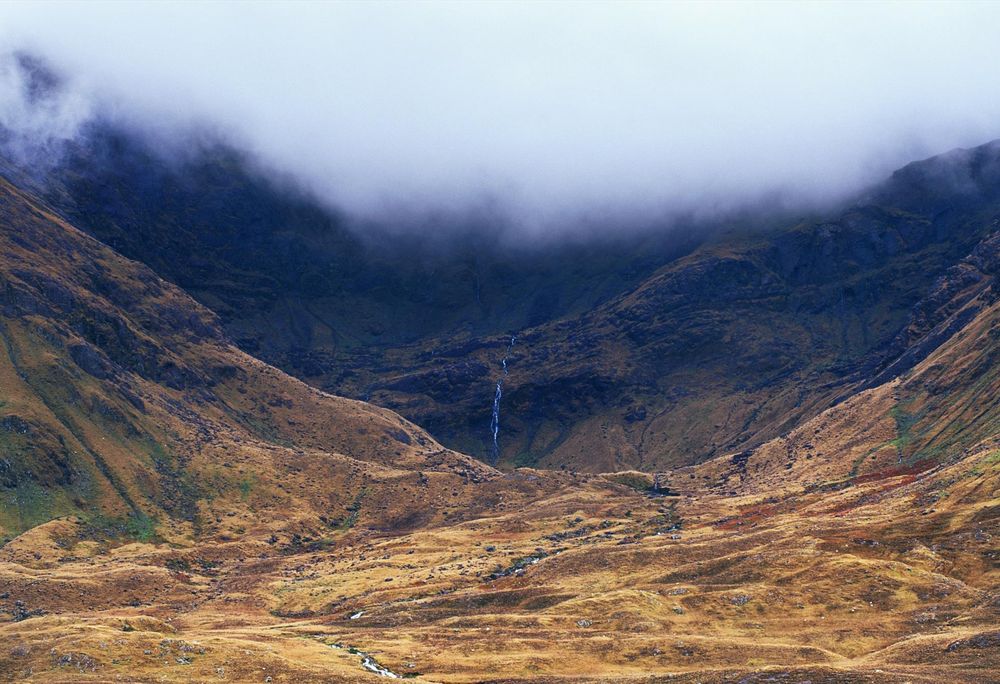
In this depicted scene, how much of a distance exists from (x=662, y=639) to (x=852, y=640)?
2330 cm

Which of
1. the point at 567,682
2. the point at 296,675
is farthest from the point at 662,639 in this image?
the point at 296,675

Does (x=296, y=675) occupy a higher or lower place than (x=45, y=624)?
lower

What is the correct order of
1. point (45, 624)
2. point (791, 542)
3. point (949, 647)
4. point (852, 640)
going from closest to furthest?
point (949, 647) → point (852, 640) → point (45, 624) → point (791, 542)

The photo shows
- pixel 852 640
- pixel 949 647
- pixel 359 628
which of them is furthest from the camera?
pixel 359 628

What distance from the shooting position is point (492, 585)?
192m

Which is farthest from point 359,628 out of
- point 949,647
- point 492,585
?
point 949,647

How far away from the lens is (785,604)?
148 metres

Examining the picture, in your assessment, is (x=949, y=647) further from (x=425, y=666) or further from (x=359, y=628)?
(x=359, y=628)

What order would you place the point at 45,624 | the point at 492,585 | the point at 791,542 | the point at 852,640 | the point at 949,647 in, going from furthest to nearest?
the point at 492,585, the point at 791,542, the point at 45,624, the point at 852,640, the point at 949,647

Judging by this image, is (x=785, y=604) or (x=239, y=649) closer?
(x=239, y=649)

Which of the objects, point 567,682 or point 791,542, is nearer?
point 567,682

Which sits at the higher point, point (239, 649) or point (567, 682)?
point (239, 649)

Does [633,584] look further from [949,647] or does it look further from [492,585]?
[949,647]

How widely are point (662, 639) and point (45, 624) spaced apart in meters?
83.3
